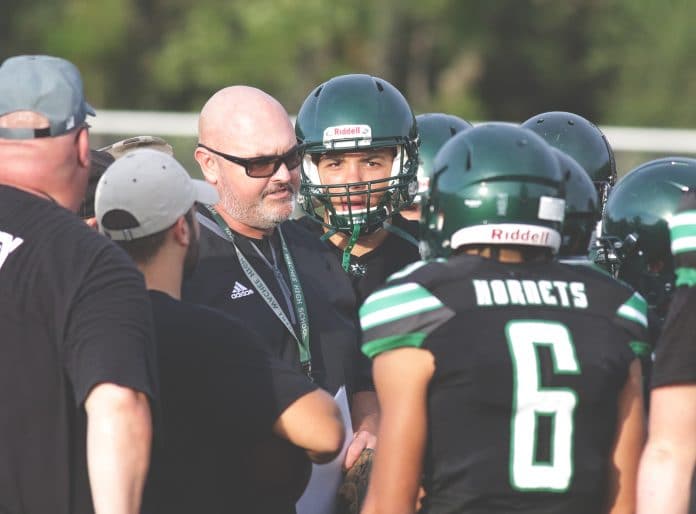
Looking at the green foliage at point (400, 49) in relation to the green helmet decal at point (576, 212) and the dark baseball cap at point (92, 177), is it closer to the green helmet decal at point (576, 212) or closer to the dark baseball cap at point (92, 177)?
the dark baseball cap at point (92, 177)

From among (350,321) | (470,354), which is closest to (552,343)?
(470,354)

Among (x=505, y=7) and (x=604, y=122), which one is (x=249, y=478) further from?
(x=505, y=7)

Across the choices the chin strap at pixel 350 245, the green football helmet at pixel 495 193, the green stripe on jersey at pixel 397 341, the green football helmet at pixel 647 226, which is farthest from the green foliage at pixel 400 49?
the green stripe on jersey at pixel 397 341

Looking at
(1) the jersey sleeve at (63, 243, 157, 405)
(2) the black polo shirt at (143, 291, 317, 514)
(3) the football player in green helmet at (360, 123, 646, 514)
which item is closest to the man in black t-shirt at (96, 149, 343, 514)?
(2) the black polo shirt at (143, 291, 317, 514)

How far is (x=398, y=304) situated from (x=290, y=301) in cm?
131

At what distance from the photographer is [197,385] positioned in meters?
3.19

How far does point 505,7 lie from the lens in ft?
67.3

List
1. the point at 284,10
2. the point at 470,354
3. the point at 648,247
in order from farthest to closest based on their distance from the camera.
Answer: the point at 284,10
the point at 648,247
the point at 470,354

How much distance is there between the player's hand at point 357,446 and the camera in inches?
155

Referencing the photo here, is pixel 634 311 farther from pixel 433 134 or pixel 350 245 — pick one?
pixel 433 134


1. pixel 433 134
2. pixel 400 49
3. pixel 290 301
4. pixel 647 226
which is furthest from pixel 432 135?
pixel 400 49

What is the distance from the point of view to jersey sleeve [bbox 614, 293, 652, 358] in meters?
2.97

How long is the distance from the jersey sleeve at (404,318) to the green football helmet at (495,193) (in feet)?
0.74

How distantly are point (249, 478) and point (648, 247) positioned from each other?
1.31 metres
